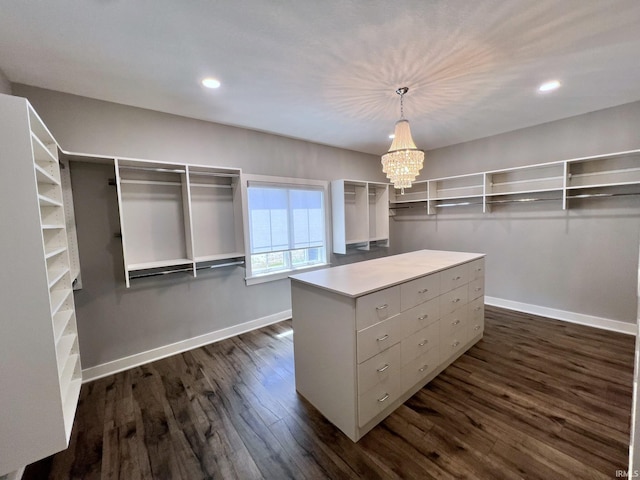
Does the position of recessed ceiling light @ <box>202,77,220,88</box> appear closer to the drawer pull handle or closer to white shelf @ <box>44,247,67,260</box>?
white shelf @ <box>44,247,67,260</box>

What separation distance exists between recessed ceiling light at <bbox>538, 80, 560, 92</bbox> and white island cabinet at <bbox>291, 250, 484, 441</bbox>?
1808 mm

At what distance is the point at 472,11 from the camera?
1.48 metres

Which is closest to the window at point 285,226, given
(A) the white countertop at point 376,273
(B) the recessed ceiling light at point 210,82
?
(B) the recessed ceiling light at point 210,82

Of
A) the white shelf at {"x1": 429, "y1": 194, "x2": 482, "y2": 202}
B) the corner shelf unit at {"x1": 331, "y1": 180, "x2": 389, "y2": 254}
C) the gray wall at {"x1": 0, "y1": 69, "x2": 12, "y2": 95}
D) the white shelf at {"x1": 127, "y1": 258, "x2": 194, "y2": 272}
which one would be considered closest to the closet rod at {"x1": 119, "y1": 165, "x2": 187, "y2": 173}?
the gray wall at {"x1": 0, "y1": 69, "x2": 12, "y2": 95}

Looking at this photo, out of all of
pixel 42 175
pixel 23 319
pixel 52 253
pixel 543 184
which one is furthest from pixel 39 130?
pixel 543 184

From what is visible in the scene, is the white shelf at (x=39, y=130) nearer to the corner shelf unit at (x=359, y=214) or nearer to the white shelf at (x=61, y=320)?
the white shelf at (x=61, y=320)

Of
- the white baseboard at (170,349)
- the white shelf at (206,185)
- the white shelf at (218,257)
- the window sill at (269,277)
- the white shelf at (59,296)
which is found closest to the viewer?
the white shelf at (59,296)

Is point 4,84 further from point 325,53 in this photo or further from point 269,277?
point 269,277

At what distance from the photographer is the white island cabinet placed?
1.66m

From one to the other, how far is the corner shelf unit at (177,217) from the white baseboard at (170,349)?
0.83 meters

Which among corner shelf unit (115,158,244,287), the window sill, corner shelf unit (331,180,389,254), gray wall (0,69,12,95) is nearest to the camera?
gray wall (0,69,12,95)

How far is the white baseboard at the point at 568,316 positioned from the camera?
2996 mm

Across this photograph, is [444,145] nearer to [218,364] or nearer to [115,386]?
[218,364]

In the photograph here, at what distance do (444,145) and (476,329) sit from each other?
3.07m
